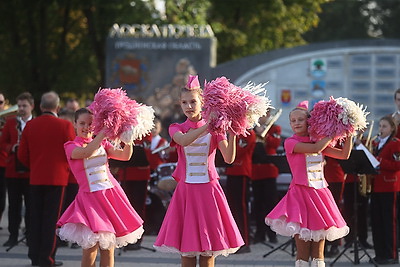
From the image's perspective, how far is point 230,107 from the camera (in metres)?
6.86

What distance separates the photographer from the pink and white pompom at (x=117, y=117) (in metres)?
7.50

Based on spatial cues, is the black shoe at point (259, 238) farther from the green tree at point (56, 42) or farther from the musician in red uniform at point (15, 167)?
the green tree at point (56, 42)

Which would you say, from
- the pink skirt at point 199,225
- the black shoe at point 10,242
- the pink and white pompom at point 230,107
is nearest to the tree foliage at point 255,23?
the black shoe at point 10,242

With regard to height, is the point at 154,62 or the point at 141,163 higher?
the point at 154,62

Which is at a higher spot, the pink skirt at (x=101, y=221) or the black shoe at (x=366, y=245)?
the pink skirt at (x=101, y=221)

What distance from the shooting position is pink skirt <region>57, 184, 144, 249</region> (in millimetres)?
7711

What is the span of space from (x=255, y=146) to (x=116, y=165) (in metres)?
2.29

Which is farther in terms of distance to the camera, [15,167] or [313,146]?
[15,167]

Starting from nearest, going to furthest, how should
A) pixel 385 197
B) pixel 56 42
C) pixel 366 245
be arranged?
1. pixel 385 197
2. pixel 366 245
3. pixel 56 42

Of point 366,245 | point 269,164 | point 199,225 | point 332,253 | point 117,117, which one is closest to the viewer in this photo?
point 199,225

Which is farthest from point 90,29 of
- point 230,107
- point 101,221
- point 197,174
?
point 230,107

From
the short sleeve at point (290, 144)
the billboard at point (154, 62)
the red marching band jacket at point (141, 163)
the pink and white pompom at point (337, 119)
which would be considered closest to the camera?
the pink and white pompom at point (337, 119)

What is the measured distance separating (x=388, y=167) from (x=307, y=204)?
2.63 m

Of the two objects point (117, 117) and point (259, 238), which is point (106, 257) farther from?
point (259, 238)
